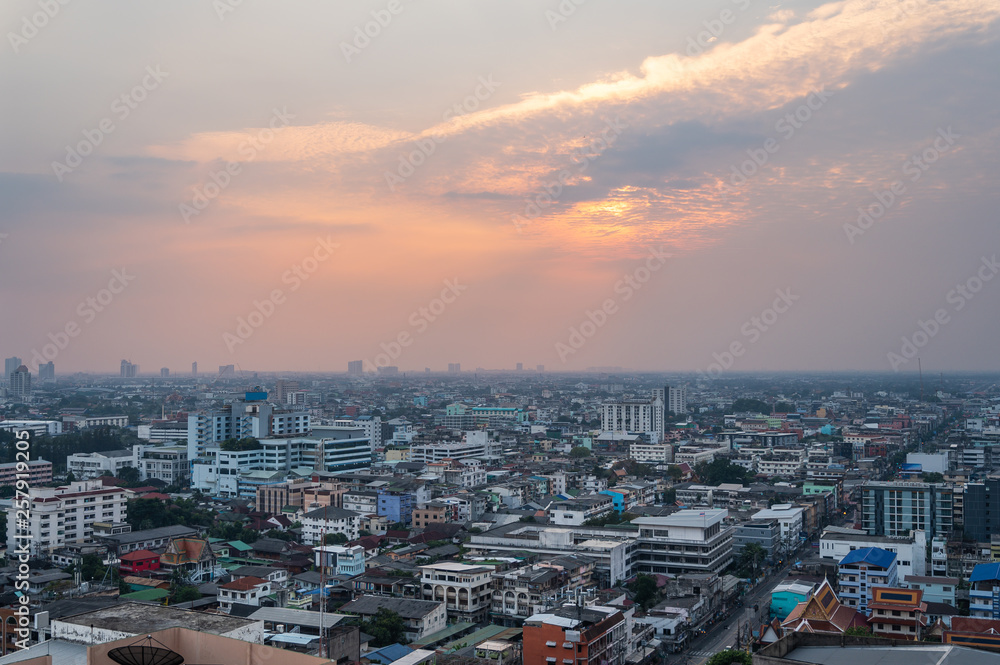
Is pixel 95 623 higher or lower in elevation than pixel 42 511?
higher

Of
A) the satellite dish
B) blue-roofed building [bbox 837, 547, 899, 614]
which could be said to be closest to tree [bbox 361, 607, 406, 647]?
blue-roofed building [bbox 837, 547, 899, 614]

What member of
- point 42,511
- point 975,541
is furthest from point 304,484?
point 975,541

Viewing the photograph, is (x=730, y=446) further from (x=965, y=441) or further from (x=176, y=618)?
(x=176, y=618)

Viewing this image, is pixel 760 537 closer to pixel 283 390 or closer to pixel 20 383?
pixel 20 383

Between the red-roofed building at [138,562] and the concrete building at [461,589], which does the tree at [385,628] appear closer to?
the concrete building at [461,589]

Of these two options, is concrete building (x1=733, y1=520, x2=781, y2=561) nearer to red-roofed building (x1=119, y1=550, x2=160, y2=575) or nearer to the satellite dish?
red-roofed building (x1=119, y1=550, x2=160, y2=575)

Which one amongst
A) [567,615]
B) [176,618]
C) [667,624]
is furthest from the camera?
[667,624]

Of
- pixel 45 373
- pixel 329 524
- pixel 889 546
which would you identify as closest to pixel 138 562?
pixel 329 524
